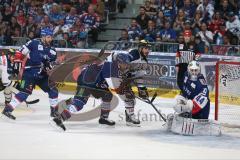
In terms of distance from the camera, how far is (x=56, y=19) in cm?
1672

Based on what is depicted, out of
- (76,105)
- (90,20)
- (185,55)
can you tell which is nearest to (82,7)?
(90,20)

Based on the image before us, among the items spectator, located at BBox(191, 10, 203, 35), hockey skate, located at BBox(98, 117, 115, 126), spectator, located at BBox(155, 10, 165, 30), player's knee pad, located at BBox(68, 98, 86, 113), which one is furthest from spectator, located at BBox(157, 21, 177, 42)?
player's knee pad, located at BBox(68, 98, 86, 113)

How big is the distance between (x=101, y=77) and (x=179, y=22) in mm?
5858

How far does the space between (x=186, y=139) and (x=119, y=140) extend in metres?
0.88

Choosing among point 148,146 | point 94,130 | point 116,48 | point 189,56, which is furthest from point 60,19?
point 148,146

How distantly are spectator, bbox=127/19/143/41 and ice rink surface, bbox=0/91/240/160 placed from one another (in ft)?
16.3

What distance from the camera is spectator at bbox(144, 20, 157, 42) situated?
47.7ft

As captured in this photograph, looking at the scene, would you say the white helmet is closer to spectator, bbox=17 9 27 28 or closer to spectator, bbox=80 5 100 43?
spectator, bbox=80 5 100 43

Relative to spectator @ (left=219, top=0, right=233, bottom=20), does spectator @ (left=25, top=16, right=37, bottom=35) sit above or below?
below

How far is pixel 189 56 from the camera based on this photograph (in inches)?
397

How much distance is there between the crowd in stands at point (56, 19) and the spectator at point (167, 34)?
198 centimetres

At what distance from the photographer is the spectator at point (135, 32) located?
14.8 metres

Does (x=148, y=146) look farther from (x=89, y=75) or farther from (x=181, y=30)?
(x=181, y=30)

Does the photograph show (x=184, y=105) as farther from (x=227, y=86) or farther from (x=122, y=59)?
(x=227, y=86)
